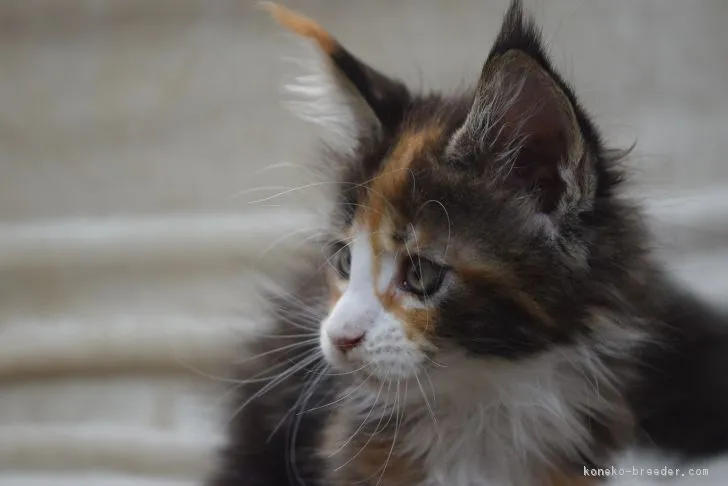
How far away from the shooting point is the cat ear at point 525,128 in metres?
0.69

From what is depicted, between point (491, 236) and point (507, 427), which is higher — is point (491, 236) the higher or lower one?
A: the higher one

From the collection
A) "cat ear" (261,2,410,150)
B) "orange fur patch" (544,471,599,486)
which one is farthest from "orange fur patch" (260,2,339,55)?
"orange fur patch" (544,471,599,486)

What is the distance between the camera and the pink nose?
737 millimetres

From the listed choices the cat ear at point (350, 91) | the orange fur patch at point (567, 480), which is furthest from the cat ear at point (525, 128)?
the orange fur patch at point (567, 480)

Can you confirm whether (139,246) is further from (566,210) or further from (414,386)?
(566,210)

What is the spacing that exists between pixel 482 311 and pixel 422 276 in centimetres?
6

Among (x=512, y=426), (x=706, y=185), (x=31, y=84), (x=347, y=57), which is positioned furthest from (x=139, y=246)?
(x=706, y=185)

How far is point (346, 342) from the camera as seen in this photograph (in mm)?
741

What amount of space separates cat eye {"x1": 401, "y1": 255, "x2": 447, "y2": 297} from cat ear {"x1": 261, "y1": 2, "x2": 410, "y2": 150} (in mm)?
164

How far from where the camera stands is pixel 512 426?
82 cm

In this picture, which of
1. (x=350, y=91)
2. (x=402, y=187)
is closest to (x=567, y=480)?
(x=402, y=187)

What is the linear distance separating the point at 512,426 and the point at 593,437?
0.26 ft

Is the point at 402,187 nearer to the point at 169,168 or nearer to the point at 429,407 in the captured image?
the point at 429,407

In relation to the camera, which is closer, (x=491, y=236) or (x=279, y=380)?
(x=491, y=236)
